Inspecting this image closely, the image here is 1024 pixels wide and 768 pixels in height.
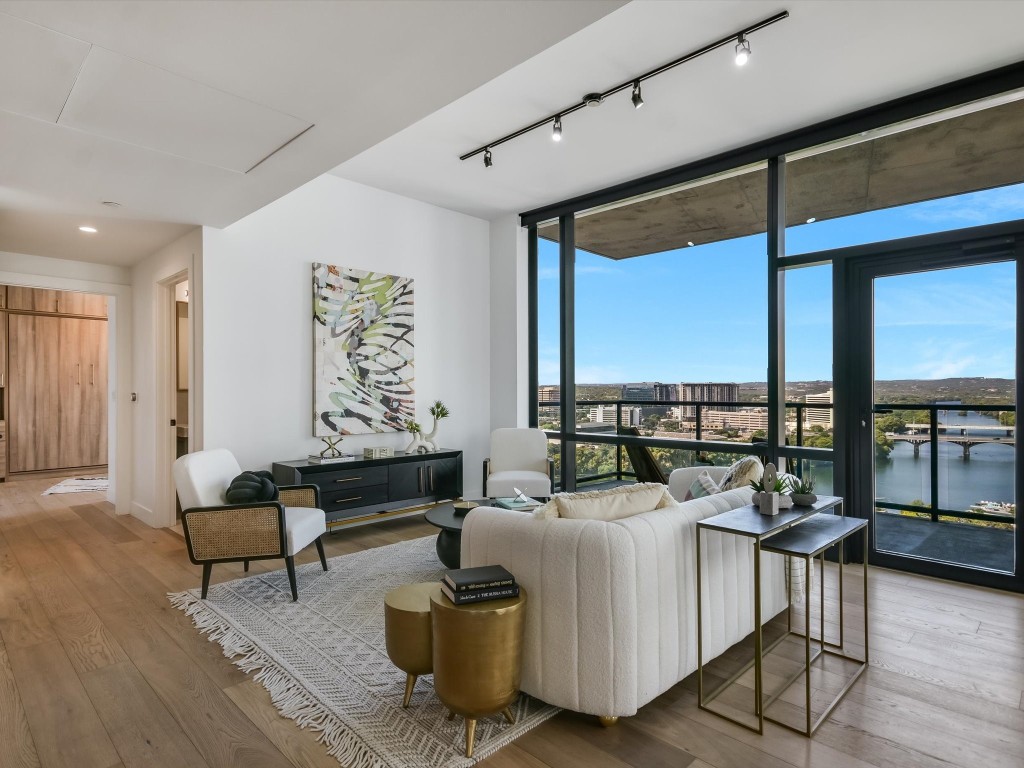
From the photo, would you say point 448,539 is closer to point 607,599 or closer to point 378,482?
point 378,482

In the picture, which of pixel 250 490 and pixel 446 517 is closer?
pixel 250 490

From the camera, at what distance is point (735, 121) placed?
12.6 ft

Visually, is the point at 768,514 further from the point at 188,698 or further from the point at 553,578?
the point at 188,698

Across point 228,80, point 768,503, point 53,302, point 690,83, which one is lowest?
point 768,503

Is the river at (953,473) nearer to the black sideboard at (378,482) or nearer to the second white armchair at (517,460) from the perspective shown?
the second white armchair at (517,460)

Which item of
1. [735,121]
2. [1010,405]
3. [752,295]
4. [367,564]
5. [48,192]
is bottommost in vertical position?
[367,564]

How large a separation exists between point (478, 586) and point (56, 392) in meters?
8.21

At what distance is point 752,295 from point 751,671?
3.23m

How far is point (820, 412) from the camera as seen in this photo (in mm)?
4082

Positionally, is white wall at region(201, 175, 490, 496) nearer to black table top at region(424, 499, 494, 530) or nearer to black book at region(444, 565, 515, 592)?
black table top at region(424, 499, 494, 530)

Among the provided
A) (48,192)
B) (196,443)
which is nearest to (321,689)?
(196,443)

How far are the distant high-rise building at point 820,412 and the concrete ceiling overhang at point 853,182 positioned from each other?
1256mm

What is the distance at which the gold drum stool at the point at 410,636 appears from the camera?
2031 millimetres

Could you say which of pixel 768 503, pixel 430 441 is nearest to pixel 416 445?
pixel 430 441
